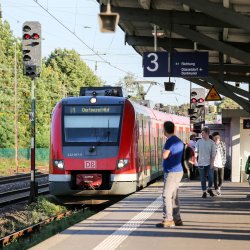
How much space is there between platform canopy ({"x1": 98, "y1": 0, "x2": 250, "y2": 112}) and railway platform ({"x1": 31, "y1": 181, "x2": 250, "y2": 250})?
12.7 ft

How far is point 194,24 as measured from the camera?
757 inches

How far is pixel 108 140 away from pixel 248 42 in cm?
742

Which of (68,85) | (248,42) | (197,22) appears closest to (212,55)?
(248,42)

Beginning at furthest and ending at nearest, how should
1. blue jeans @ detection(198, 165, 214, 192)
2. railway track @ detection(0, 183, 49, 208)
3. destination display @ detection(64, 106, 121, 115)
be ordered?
railway track @ detection(0, 183, 49, 208), destination display @ detection(64, 106, 121, 115), blue jeans @ detection(198, 165, 214, 192)

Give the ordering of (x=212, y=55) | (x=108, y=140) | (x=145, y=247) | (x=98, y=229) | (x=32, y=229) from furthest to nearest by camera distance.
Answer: (x=212, y=55) → (x=108, y=140) → (x=32, y=229) → (x=98, y=229) → (x=145, y=247)

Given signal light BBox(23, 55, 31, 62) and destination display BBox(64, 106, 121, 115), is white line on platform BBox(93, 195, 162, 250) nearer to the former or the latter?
destination display BBox(64, 106, 121, 115)

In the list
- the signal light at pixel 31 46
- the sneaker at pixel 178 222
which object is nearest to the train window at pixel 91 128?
the signal light at pixel 31 46

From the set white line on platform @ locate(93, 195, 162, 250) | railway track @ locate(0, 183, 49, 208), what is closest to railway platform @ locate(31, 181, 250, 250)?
white line on platform @ locate(93, 195, 162, 250)

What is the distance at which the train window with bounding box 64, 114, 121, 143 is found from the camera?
1809 cm

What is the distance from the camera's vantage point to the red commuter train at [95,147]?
17.6 m

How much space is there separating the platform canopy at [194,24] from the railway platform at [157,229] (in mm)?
3867

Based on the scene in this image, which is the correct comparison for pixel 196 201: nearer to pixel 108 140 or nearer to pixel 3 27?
pixel 108 140

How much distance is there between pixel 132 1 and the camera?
769 inches

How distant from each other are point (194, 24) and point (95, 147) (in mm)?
4313
